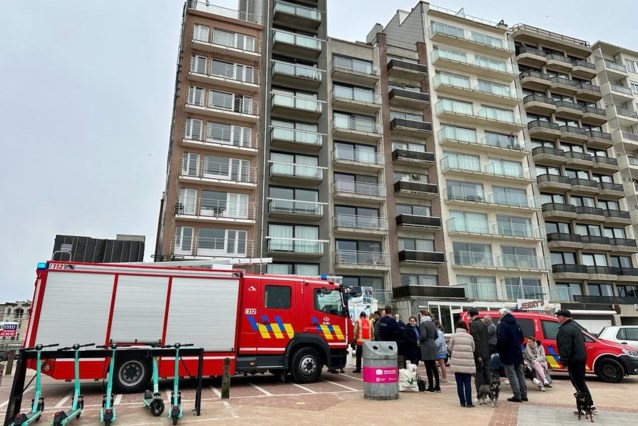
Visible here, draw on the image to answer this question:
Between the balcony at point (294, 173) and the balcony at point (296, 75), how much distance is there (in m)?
7.77

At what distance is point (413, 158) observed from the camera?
34250mm

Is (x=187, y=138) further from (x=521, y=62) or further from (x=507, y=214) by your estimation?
(x=521, y=62)

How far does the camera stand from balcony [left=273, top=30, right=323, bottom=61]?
3362 cm

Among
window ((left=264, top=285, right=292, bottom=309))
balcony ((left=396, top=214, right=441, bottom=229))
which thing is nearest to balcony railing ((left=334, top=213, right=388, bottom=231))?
balcony ((left=396, top=214, right=441, bottom=229))

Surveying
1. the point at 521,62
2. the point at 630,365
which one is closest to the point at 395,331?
the point at 630,365

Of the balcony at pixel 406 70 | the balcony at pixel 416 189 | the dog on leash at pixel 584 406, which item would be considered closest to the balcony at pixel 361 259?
the balcony at pixel 416 189

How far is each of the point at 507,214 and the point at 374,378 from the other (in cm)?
3166

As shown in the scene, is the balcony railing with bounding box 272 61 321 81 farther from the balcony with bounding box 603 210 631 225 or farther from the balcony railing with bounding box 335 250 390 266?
the balcony with bounding box 603 210 631 225

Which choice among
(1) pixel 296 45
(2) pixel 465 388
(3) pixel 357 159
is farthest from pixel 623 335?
(1) pixel 296 45

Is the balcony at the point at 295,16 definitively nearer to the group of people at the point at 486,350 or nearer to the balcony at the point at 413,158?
the balcony at the point at 413,158

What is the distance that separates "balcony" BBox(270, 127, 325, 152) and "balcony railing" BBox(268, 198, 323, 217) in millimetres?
4798

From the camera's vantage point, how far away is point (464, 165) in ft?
118

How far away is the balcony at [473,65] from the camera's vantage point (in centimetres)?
3884

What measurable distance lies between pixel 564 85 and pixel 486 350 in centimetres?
4356
